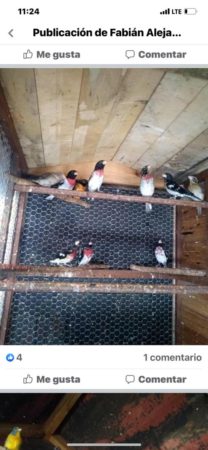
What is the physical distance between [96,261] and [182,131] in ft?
2.02

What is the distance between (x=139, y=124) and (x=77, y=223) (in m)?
0.52

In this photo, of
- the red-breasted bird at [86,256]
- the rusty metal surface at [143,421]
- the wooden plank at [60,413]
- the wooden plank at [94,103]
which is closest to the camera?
the wooden plank at [94,103]

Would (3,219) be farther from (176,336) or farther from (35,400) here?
(176,336)

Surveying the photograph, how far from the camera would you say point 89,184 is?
1224 mm

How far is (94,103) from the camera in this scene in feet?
2.61

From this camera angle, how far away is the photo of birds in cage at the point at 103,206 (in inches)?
29.7

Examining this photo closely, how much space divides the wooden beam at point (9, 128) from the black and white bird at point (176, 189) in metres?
0.51

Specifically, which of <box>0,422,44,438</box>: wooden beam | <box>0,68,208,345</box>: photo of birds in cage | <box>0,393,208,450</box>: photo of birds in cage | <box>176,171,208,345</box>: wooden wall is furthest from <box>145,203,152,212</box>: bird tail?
<box>0,422,44,438</box>: wooden beam
